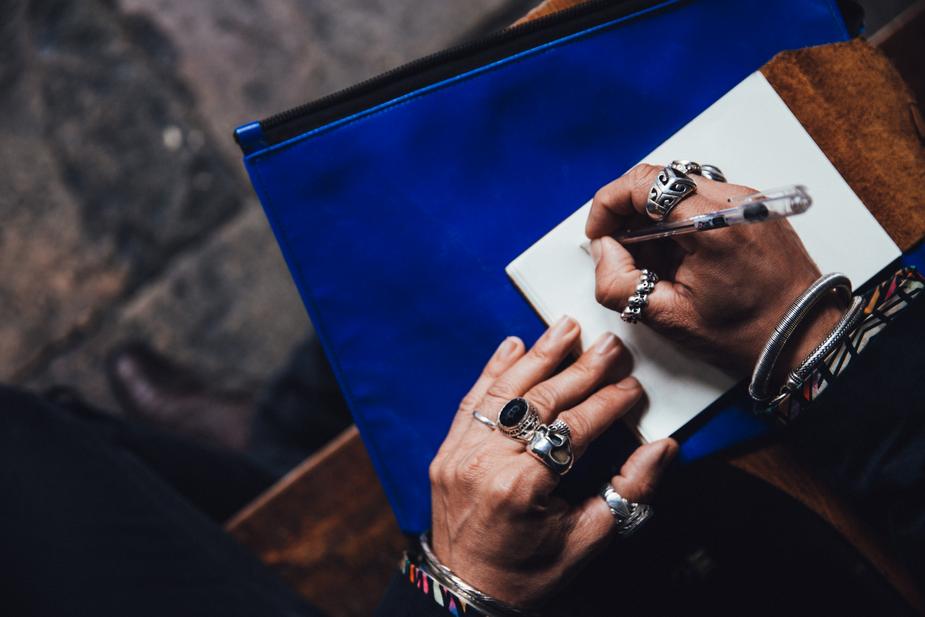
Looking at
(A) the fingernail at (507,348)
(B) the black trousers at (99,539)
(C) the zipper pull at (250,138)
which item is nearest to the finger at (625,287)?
(A) the fingernail at (507,348)

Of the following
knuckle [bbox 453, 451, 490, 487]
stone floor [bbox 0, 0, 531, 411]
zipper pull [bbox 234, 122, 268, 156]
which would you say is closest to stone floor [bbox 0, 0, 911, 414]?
stone floor [bbox 0, 0, 531, 411]

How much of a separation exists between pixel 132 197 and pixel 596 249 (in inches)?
47.7

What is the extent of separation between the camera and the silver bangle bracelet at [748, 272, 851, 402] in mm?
509

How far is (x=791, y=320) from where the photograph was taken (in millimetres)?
508

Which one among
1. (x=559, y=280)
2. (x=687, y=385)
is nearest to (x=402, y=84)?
(x=559, y=280)

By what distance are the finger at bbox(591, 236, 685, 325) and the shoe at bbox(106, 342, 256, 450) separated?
2.84 ft

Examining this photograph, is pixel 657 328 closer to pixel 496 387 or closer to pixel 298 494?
pixel 496 387

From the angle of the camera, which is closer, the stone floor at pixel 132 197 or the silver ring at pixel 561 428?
the silver ring at pixel 561 428

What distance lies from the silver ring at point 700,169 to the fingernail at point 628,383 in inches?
7.9

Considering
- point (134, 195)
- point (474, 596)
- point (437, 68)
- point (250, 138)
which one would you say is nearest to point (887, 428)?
point (474, 596)

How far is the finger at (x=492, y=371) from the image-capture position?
0.62m

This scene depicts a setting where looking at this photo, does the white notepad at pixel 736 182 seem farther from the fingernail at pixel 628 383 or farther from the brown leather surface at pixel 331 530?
the brown leather surface at pixel 331 530

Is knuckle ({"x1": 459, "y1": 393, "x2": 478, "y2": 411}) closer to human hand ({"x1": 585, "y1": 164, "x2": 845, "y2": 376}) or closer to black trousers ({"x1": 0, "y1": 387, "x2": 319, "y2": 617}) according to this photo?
human hand ({"x1": 585, "y1": 164, "x2": 845, "y2": 376})

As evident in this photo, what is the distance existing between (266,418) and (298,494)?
33 centimetres
